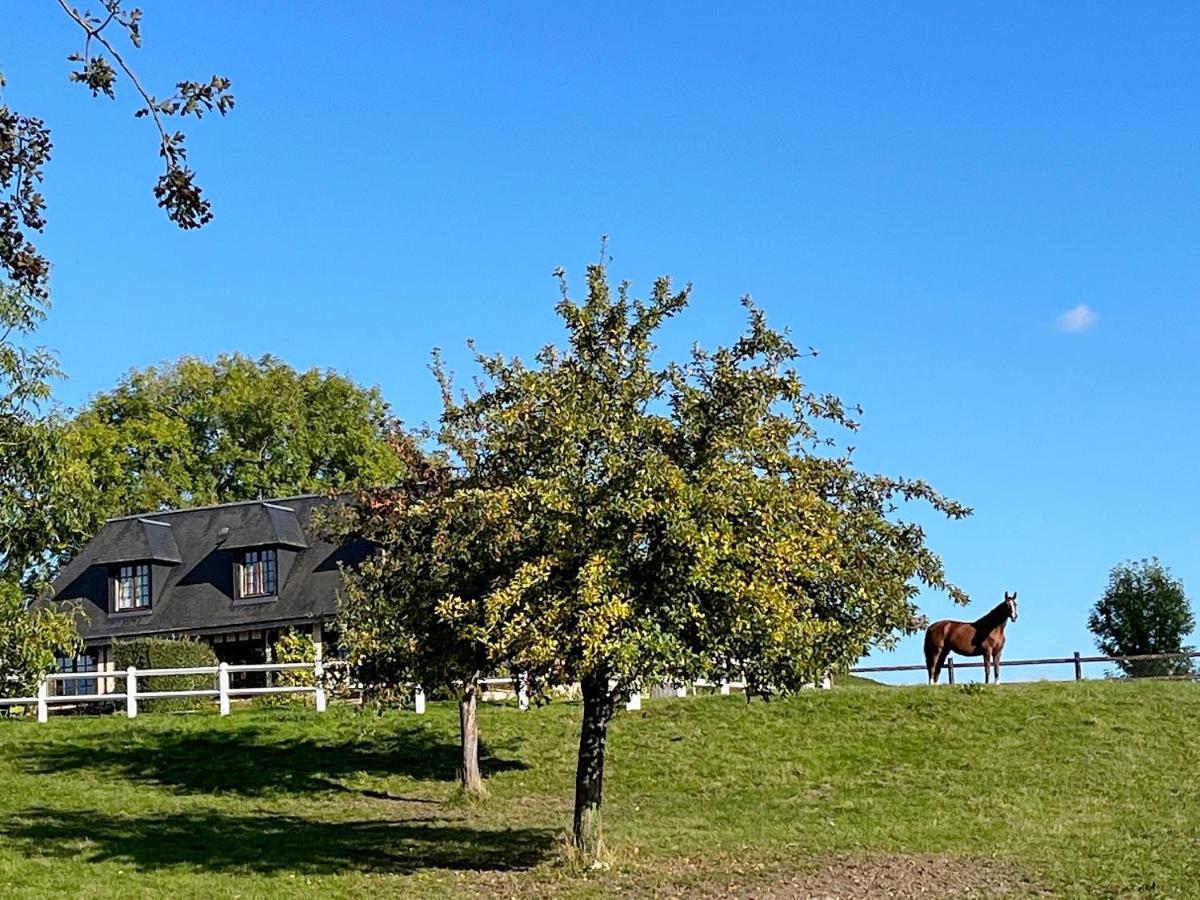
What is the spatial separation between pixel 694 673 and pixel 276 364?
4953 cm

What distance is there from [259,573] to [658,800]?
21.2m

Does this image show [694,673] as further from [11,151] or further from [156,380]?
[156,380]

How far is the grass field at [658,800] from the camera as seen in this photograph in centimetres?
1789

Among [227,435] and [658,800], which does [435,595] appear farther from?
[227,435]

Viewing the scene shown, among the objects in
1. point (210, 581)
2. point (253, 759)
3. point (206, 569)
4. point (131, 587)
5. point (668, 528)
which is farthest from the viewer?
point (131, 587)

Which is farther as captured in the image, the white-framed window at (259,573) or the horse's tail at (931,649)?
the white-framed window at (259,573)

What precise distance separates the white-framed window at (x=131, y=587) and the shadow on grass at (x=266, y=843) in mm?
21322

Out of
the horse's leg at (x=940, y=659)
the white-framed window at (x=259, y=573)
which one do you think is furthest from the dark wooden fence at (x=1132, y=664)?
the white-framed window at (x=259, y=573)

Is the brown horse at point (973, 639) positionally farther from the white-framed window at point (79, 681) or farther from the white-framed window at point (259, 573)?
the white-framed window at point (79, 681)

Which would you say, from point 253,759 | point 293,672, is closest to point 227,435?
point 293,672

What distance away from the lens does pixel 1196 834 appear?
2022cm

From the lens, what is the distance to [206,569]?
44219 millimetres

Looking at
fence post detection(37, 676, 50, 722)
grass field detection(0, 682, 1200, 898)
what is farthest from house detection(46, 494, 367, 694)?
grass field detection(0, 682, 1200, 898)

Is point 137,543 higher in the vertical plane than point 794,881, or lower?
higher
